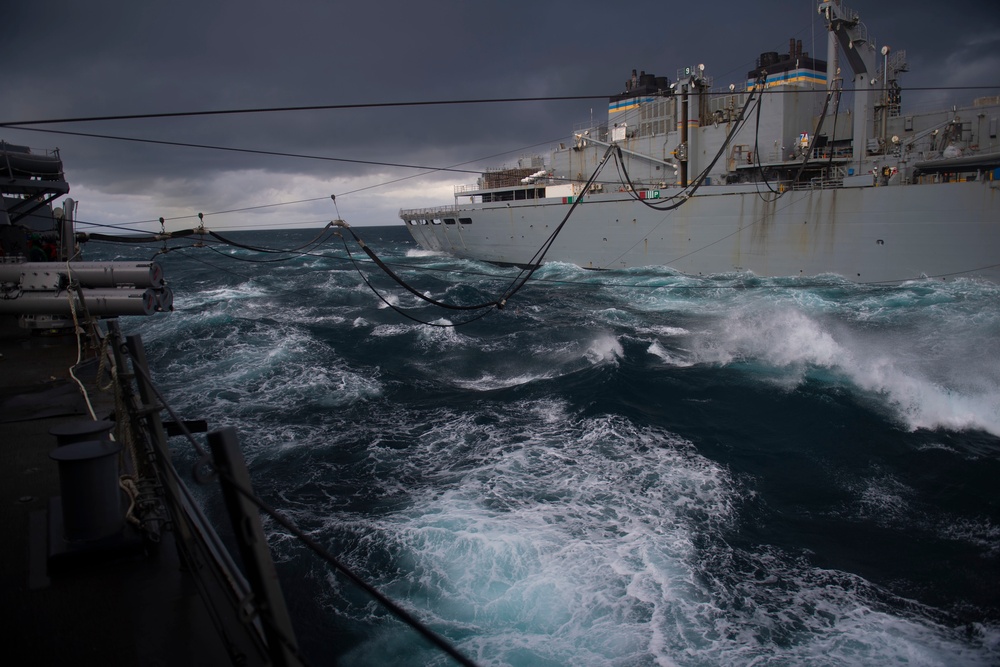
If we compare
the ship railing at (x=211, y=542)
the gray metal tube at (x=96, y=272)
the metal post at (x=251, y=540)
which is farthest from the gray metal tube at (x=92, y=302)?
the metal post at (x=251, y=540)

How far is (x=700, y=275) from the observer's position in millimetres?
32656

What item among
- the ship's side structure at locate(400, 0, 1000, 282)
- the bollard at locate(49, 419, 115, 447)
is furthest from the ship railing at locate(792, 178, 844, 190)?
the bollard at locate(49, 419, 115, 447)

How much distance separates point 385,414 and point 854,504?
30.6ft

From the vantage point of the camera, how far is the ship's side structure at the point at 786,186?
2548cm

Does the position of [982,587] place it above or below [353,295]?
below

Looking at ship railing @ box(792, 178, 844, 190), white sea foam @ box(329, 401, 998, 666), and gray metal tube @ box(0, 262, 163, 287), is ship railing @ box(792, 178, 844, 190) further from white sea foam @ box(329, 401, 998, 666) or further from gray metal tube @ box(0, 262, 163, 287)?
gray metal tube @ box(0, 262, 163, 287)

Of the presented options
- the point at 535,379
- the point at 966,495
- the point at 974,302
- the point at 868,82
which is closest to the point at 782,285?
the point at 974,302

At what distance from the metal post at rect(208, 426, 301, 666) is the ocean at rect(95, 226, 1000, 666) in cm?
486

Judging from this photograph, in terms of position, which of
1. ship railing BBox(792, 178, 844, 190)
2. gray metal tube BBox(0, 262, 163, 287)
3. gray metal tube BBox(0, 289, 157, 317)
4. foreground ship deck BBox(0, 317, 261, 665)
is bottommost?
foreground ship deck BBox(0, 317, 261, 665)

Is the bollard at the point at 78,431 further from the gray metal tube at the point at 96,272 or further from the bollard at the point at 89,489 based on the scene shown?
the gray metal tube at the point at 96,272

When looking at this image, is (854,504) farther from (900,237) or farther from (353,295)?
(353,295)

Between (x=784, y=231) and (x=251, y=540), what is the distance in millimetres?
32319

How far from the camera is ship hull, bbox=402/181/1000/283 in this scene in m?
25.0

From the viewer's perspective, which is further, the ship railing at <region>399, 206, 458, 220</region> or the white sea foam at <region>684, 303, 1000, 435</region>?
the ship railing at <region>399, 206, 458, 220</region>
